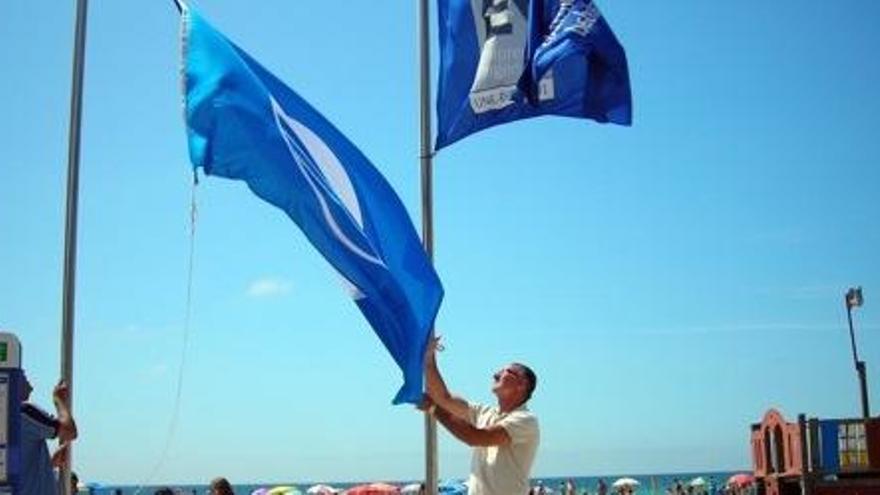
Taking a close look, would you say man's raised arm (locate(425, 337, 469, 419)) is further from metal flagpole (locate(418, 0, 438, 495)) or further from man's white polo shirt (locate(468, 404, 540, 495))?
metal flagpole (locate(418, 0, 438, 495))

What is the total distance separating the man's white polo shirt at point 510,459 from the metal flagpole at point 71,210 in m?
2.38

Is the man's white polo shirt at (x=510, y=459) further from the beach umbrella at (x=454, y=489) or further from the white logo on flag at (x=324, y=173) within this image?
the beach umbrella at (x=454, y=489)

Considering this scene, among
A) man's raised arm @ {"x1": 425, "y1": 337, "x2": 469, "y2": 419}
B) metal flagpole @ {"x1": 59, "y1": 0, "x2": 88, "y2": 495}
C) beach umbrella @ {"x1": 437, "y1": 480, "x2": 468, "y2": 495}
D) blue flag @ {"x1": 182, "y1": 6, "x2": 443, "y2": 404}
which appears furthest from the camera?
beach umbrella @ {"x1": 437, "y1": 480, "x2": 468, "y2": 495}

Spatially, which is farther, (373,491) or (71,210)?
(373,491)

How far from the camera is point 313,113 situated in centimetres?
726

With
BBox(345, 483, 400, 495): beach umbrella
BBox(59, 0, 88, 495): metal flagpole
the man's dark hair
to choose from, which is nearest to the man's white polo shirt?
the man's dark hair

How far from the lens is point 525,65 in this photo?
817 cm

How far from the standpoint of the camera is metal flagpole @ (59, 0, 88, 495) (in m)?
7.26

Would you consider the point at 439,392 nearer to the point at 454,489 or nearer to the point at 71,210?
the point at 71,210

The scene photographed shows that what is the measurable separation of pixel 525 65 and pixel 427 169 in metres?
1.01

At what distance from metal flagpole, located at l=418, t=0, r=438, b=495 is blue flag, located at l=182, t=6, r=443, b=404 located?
0.43m

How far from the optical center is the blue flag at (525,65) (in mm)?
8102

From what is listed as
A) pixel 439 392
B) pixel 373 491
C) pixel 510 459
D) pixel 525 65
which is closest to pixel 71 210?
pixel 439 392

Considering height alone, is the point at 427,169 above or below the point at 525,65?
below
